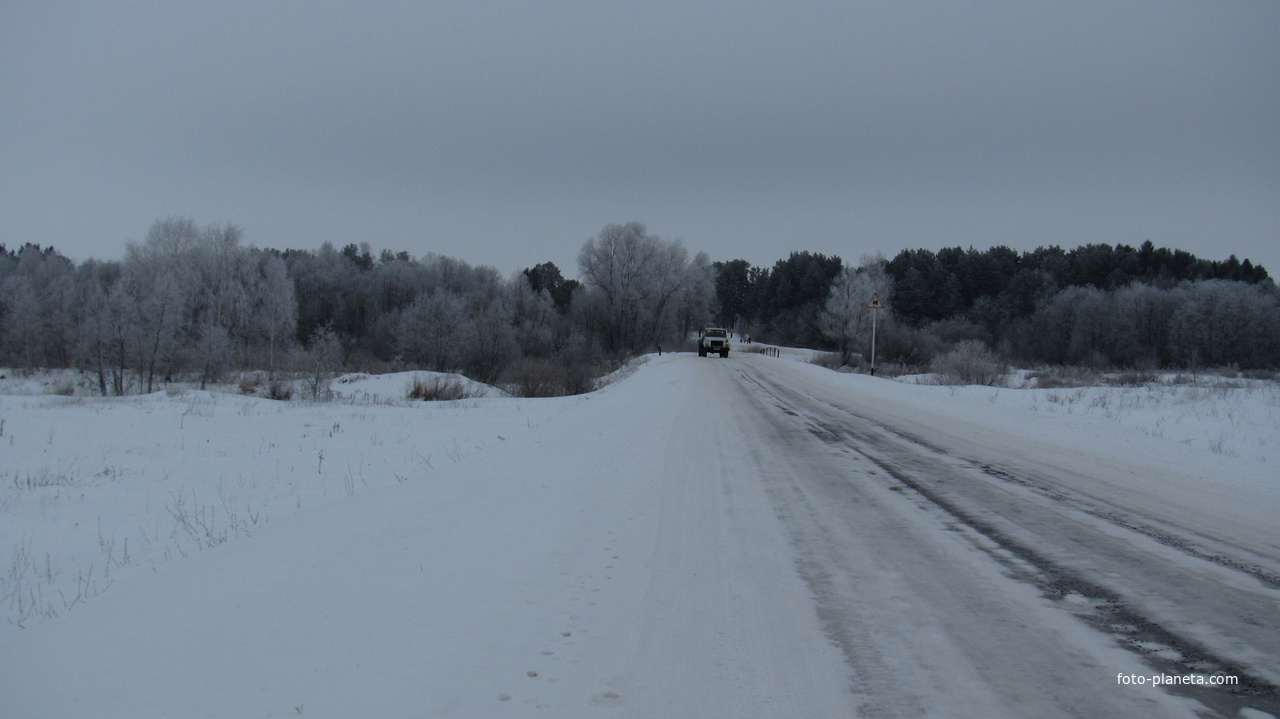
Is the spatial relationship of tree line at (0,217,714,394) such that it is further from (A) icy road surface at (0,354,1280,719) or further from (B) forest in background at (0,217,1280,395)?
(A) icy road surface at (0,354,1280,719)

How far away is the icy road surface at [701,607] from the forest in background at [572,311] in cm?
2323

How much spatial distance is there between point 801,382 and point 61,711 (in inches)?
891

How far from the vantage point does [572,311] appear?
245ft

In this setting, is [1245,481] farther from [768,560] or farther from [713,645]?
[713,645]

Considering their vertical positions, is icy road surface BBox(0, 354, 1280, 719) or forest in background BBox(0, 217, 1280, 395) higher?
forest in background BBox(0, 217, 1280, 395)

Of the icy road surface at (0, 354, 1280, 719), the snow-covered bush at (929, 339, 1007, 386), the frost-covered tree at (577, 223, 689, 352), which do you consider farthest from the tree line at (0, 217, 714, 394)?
the icy road surface at (0, 354, 1280, 719)

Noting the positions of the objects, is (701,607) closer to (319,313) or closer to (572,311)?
(572,311)

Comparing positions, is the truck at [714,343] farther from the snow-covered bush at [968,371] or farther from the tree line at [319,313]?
the snow-covered bush at [968,371]

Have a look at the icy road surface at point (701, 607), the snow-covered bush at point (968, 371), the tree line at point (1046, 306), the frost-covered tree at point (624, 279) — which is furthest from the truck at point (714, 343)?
the icy road surface at point (701, 607)

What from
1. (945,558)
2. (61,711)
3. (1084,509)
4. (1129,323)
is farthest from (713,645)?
(1129,323)

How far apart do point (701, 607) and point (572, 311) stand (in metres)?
71.3

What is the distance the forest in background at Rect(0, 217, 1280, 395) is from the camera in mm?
39656

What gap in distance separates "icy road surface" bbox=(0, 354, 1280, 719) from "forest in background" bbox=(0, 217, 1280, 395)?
76.2ft

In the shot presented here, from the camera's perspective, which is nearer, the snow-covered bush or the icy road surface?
the icy road surface
